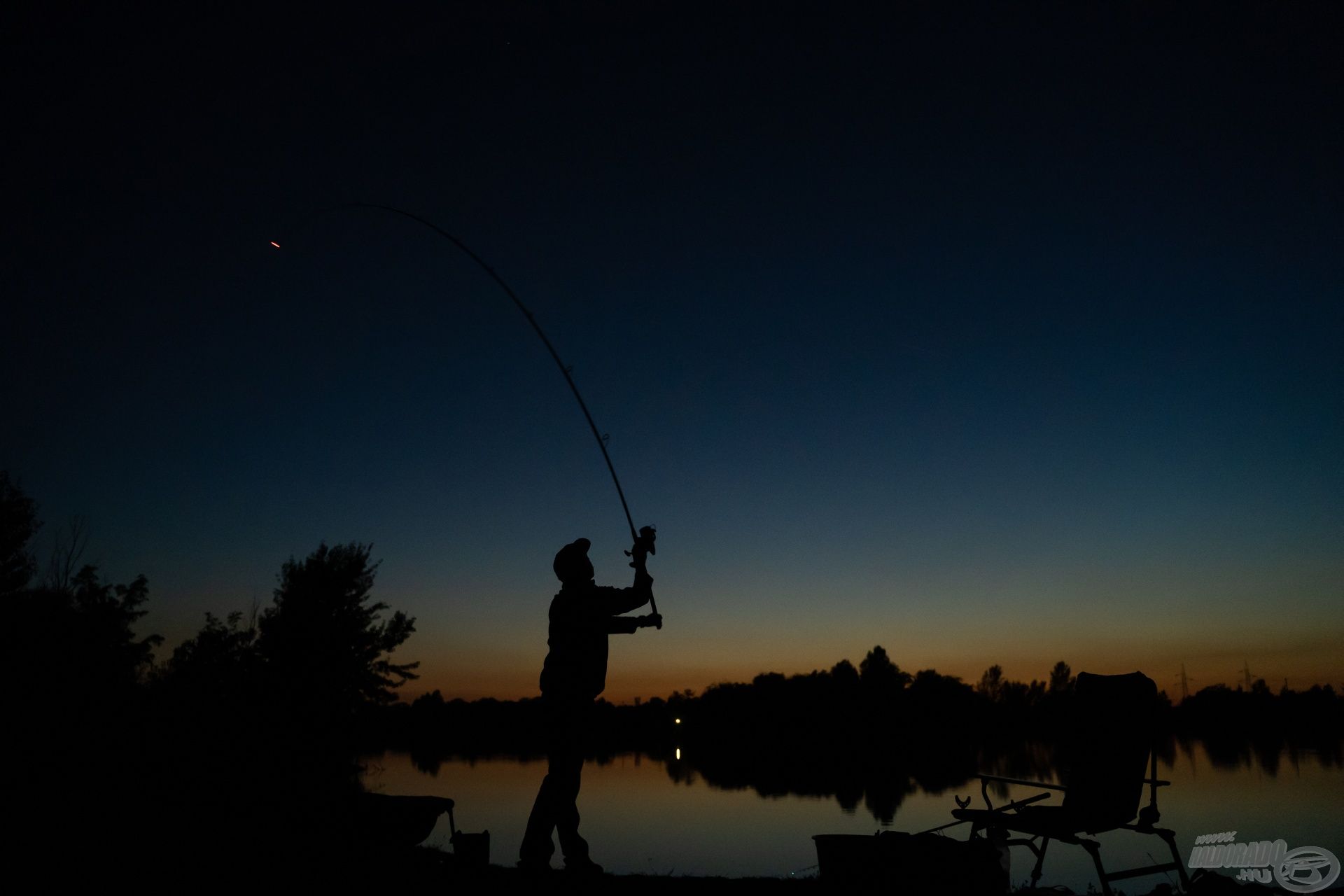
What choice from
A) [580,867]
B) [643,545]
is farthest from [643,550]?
[580,867]

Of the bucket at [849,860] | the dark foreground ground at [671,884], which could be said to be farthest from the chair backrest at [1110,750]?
the bucket at [849,860]

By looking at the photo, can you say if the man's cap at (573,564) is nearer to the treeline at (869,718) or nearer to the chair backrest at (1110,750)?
the chair backrest at (1110,750)

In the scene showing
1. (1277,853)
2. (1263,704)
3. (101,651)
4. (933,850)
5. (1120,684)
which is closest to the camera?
(933,850)

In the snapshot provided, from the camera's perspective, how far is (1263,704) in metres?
92.9

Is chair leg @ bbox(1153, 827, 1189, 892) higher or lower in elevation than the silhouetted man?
lower

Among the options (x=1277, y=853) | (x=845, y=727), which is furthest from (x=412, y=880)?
(x=845, y=727)

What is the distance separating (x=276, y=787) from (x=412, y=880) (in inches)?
615

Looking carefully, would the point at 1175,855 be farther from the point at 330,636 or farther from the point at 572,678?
the point at 330,636

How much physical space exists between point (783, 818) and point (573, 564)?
1145 inches

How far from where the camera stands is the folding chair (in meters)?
5.89

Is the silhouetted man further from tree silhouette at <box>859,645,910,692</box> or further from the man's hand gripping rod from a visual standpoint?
tree silhouette at <box>859,645,910,692</box>

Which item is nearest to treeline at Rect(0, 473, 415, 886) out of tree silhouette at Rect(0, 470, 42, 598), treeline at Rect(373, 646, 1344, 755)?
tree silhouette at Rect(0, 470, 42, 598)

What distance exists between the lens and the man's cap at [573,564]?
241 inches

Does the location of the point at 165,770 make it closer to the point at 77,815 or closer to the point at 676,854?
the point at 77,815
